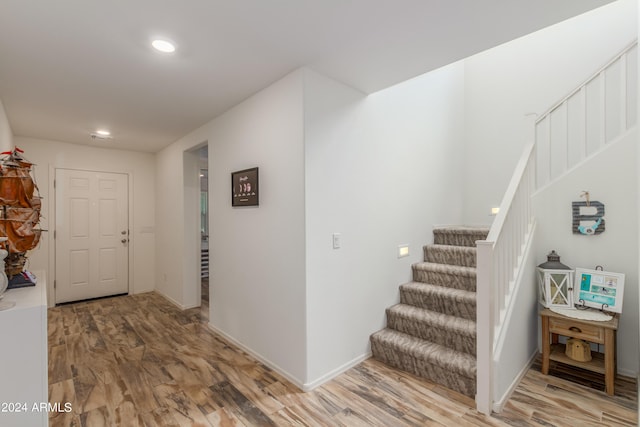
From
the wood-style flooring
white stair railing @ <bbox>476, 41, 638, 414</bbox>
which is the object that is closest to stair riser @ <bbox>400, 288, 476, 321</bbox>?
white stair railing @ <bbox>476, 41, 638, 414</bbox>

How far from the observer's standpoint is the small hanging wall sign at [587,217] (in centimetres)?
263

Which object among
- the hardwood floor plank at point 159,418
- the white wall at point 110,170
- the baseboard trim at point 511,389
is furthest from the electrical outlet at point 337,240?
the white wall at point 110,170

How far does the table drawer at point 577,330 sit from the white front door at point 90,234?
5.75 meters

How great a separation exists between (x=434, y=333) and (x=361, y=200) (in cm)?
132

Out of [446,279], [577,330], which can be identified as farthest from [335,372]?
[577,330]

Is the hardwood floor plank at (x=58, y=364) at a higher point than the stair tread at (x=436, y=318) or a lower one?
lower

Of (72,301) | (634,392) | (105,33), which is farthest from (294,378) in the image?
(72,301)

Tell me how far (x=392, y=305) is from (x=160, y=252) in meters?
3.94

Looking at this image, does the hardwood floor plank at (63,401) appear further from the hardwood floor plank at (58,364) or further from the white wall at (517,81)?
the white wall at (517,81)

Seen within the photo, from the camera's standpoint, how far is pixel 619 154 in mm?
2557

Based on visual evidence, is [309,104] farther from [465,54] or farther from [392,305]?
[392,305]

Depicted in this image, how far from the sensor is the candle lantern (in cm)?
260

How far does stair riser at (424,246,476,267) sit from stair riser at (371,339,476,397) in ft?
3.95

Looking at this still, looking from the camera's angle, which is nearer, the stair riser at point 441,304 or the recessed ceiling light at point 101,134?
the stair riser at point 441,304
